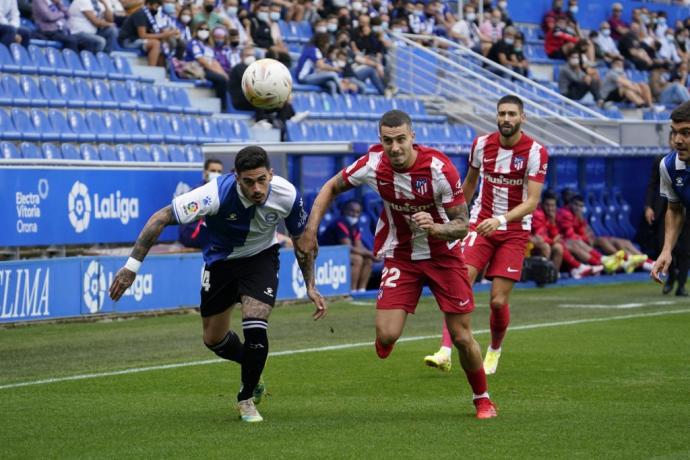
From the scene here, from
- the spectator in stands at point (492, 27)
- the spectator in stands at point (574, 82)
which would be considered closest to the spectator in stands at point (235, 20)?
the spectator in stands at point (492, 27)

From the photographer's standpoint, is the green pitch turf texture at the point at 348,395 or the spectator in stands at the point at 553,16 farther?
the spectator in stands at the point at 553,16

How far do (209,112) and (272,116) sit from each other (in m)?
1.18

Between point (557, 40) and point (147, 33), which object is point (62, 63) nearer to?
point (147, 33)

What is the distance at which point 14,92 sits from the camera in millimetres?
19141

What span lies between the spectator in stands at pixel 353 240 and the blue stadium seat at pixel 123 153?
3.24 metres

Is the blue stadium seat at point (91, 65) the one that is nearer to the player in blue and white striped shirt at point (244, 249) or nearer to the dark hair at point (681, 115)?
the player in blue and white striped shirt at point (244, 249)

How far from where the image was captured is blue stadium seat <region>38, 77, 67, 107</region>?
19.4 metres

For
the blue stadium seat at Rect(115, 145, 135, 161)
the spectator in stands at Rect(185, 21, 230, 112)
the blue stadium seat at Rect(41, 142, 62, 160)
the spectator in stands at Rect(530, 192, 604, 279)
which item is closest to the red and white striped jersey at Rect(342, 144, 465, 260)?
the blue stadium seat at Rect(41, 142, 62, 160)

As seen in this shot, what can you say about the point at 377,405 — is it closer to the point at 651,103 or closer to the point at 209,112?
the point at 209,112

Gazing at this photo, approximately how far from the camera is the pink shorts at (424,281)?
9289mm

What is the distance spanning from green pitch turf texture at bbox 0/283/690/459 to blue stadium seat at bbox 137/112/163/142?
446 cm

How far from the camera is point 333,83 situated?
25.7 metres

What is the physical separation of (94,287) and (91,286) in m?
0.07

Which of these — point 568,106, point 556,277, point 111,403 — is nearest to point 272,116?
point 556,277
